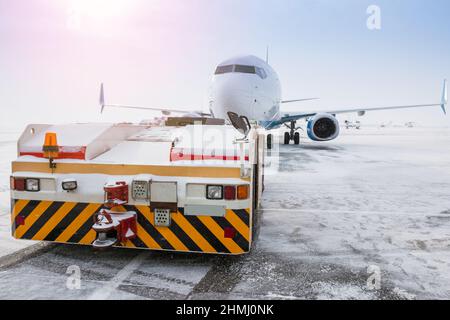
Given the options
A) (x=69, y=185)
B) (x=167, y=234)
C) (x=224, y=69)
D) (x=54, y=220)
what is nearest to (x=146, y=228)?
(x=167, y=234)

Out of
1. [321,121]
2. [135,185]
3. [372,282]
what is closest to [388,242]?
[372,282]

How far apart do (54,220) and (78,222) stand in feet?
0.88

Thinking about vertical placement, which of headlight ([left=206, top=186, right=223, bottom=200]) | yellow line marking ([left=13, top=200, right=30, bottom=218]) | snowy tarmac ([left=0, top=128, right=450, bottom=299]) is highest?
headlight ([left=206, top=186, right=223, bottom=200])

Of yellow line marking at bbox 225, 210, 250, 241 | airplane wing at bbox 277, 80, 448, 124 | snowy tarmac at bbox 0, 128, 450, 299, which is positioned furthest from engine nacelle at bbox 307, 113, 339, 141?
yellow line marking at bbox 225, 210, 250, 241

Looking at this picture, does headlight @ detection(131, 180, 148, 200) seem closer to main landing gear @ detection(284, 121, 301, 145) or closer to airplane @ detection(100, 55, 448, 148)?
airplane @ detection(100, 55, 448, 148)

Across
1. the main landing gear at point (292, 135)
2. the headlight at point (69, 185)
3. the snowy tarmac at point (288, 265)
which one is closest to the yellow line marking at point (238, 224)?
the snowy tarmac at point (288, 265)

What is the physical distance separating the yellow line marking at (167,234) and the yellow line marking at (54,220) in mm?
748

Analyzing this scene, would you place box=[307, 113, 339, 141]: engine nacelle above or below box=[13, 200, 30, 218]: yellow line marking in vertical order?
above

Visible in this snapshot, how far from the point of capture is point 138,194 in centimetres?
339

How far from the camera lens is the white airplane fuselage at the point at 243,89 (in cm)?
1270

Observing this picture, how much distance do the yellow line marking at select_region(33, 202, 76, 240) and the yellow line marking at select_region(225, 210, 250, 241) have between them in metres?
1.56

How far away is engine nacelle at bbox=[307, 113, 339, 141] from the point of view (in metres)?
19.4

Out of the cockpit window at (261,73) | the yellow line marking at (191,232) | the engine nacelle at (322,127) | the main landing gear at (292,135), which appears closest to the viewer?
the yellow line marking at (191,232)

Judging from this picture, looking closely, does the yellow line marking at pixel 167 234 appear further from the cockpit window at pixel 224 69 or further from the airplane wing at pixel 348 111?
the airplane wing at pixel 348 111
